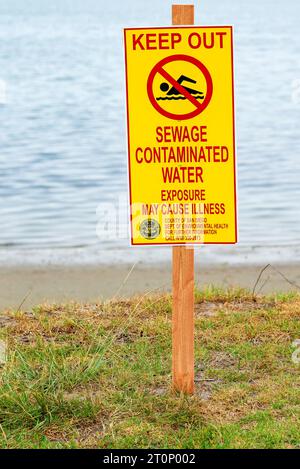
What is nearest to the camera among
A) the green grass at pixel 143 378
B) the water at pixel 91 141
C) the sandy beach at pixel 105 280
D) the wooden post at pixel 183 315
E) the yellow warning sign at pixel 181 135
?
the green grass at pixel 143 378

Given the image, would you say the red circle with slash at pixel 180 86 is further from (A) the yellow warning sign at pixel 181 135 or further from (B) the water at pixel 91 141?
(B) the water at pixel 91 141

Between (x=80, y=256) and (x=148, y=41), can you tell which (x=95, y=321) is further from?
(x=80, y=256)

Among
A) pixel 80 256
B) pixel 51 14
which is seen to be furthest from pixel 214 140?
pixel 51 14

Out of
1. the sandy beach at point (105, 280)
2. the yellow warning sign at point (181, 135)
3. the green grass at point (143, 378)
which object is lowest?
→ the green grass at point (143, 378)

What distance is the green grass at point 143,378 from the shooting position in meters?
4.47

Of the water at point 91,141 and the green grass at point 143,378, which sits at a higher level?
the water at point 91,141

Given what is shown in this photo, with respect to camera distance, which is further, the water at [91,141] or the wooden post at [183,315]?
the water at [91,141]

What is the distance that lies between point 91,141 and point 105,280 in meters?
8.13

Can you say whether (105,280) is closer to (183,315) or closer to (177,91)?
(183,315)

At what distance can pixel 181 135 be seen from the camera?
462cm

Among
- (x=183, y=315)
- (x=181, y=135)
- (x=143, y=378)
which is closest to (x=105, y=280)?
(x=143, y=378)

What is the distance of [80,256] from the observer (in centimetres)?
912

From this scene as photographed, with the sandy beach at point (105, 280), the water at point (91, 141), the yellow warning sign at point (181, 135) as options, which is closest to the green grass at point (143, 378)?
the yellow warning sign at point (181, 135)

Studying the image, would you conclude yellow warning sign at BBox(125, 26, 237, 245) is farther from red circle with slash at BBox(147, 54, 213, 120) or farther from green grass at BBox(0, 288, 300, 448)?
green grass at BBox(0, 288, 300, 448)
